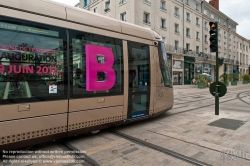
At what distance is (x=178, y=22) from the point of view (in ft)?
92.2

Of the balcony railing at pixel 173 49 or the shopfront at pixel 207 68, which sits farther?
the shopfront at pixel 207 68

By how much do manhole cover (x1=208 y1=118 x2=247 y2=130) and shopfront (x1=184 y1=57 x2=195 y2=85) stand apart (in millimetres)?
24761

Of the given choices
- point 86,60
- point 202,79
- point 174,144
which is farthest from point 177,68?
point 86,60

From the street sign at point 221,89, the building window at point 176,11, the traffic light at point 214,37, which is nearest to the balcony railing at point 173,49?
the building window at point 176,11

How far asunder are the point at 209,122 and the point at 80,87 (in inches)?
167

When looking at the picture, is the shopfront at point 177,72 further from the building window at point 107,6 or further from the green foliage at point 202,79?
the building window at point 107,6

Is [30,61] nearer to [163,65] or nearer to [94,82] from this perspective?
[94,82]

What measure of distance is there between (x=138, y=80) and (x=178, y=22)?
2639cm

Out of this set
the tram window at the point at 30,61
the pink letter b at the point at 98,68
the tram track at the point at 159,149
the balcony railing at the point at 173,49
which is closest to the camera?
the tram window at the point at 30,61

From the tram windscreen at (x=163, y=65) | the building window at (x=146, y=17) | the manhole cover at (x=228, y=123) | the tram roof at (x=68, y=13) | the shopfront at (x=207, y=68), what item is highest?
the building window at (x=146, y=17)

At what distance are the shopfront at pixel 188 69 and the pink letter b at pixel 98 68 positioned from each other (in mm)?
27279

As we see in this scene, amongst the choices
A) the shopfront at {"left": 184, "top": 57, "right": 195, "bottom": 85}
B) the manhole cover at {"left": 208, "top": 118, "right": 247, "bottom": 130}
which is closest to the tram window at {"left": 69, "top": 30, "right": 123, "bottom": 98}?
the manhole cover at {"left": 208, "top": 118, "right": 247, "bottom": 130}

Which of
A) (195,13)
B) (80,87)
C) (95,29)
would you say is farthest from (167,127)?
(195,13)

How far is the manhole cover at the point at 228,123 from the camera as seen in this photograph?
5141 mm
